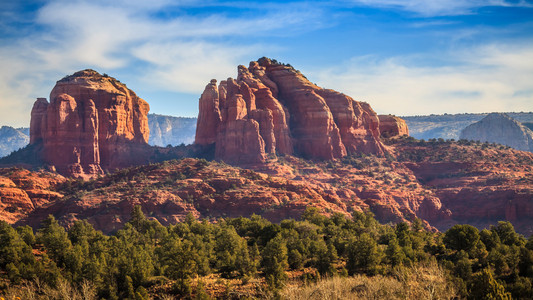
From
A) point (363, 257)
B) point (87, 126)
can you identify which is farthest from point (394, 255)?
point (87, 126)

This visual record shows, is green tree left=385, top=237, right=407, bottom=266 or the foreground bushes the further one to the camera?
green tree left=385, top=237, right=407, bottom=266

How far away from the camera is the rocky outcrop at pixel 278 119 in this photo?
116 m

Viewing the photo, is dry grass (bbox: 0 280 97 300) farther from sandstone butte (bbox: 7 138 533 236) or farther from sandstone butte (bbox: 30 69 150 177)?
sandstone butte (bbox: 30 69 150 177)

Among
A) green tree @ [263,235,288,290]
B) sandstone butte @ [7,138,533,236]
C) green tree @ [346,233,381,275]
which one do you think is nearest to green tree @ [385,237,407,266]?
green tree @ [346,233,381,275]

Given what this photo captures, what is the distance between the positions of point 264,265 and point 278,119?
75.0m

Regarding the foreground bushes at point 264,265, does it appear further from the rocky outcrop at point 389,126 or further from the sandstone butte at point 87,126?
the rocky outcrop at point 389,126

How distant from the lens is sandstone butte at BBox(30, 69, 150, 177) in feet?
383

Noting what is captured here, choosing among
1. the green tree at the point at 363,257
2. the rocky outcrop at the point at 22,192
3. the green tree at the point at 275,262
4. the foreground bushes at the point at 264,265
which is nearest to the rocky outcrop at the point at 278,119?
the rocky outcrop at the point at 22,192

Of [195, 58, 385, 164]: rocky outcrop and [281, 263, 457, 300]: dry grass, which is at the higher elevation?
[195, 58, 385, 164]: rocky outcrop

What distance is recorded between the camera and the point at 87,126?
391ft

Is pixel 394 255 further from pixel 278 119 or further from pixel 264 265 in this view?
pixel 278 119

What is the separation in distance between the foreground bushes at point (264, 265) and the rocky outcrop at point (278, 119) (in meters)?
57.8

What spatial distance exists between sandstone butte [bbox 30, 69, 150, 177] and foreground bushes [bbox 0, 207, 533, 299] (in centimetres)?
5983

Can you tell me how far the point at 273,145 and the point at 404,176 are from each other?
29062mm
